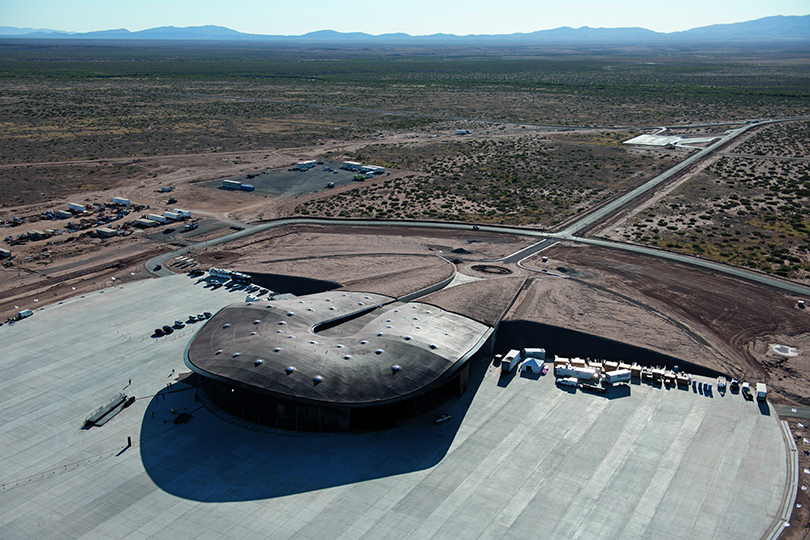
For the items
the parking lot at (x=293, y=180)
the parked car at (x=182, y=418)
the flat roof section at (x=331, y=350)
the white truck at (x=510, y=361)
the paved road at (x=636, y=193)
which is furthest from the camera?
the parking lot at (x=293, y=180)

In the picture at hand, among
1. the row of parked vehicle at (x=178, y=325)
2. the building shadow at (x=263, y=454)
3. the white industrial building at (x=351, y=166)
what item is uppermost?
the white industrial building at (x=351, y=166)

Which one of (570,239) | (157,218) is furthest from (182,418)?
(570,239)

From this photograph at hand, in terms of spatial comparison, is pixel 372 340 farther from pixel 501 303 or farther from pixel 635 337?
pixel 635 337

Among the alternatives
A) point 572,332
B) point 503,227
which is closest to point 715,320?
point 572,332

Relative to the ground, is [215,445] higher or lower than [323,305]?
lower

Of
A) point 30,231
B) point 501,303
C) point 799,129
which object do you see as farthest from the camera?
point 799,129

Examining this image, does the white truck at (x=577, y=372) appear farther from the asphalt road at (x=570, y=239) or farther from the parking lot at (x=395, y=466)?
the asphalt road at (x=570, y=239)

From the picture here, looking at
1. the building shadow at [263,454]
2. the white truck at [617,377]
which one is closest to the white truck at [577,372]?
the white truck at [617,377]

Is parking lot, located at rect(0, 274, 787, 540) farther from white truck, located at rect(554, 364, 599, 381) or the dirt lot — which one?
the dirt lot
